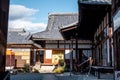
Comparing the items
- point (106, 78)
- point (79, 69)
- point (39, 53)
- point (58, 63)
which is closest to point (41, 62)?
point (39, 53)

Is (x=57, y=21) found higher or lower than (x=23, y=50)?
higher

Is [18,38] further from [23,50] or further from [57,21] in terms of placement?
[57,21]

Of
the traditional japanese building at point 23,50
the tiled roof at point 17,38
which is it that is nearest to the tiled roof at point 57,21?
the traditional japanese building at point 23,50

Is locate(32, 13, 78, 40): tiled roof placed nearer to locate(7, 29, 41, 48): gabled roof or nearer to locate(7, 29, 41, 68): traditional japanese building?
locate(7, 29, 41, 48): gabled roof

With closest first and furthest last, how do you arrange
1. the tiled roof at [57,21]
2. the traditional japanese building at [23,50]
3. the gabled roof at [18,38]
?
the tiled roof at [57,21]
the traditional japanese building at [23,50]
the gabled roof at [18,38]

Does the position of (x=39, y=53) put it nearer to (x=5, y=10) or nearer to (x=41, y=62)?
(x=41, y=62)

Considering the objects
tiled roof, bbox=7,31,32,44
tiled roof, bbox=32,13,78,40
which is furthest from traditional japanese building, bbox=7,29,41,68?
tiled roof, bbox=32,13,78,40

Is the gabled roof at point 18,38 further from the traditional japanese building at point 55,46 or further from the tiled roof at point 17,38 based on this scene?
the traditional japanese building at point 55,46

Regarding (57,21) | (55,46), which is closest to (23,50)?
(57,21)

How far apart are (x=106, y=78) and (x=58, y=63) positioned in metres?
16.9

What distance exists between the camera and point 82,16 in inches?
699

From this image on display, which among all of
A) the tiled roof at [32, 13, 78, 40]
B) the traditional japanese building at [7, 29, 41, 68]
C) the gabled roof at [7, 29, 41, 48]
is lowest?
the traditional japanese building at [7, 29, 41, 68]

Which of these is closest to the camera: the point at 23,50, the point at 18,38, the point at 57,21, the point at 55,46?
the point at 55,46

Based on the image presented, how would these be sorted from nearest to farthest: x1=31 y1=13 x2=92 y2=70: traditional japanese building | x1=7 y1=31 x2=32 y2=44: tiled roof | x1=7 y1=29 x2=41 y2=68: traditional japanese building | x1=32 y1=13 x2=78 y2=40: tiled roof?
x1=31 y1=13 x2=92 y2=70: traditional japanese building → x1=32 y1=13 x2=78 y2=40: tiled roof → x1=7 y1=29 x2=41 y2=68: traditional japanese building → x1=7 y1=31 x2=32 y2=44: tiled roof
